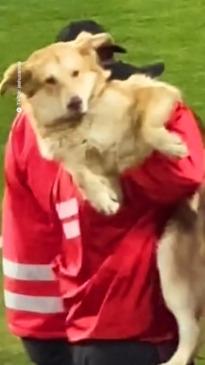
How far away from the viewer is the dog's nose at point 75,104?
477 centimetres

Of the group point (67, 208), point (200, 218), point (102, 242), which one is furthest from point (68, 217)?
point (200, 218)

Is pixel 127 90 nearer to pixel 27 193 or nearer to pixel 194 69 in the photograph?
pixel 27 193

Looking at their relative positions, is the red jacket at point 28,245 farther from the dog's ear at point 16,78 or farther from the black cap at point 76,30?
the black cap at point 76,30

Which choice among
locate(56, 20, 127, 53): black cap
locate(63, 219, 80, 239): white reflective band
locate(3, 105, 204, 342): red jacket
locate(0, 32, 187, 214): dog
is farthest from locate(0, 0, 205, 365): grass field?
locate(0, 32, 187, 214): dog

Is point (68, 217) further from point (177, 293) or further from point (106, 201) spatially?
point (177, 293)

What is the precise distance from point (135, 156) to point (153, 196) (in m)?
0.14

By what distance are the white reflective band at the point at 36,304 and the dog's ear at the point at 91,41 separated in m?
0.83

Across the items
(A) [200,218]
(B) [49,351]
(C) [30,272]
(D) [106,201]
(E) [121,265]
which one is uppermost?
(D) [106,201]

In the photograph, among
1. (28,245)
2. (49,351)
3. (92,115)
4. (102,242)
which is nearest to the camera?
(92,115)

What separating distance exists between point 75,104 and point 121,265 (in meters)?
0.54

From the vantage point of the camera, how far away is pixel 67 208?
16.4 ft

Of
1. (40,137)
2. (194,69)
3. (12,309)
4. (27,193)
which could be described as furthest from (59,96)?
(194,69)

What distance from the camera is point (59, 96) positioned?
486cm

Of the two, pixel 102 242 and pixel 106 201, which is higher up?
pixel 106 201
